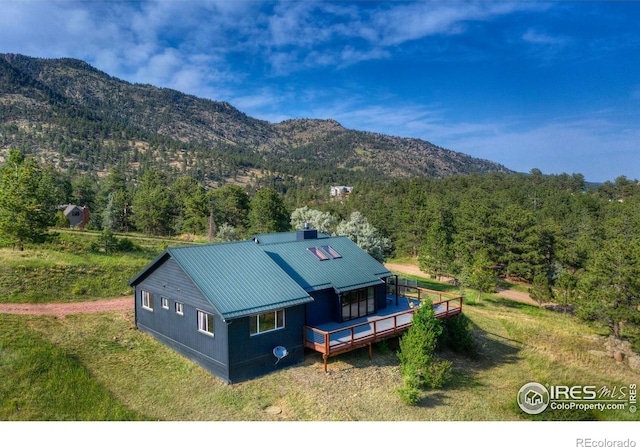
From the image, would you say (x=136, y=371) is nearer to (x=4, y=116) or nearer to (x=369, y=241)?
(x=369, y=241)

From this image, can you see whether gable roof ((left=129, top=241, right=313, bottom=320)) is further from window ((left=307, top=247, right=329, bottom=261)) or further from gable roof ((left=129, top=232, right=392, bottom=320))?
window ((left=307, top=247, right=329, bottom=261))

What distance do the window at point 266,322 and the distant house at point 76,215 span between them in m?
48.8

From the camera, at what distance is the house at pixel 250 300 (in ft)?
48.7

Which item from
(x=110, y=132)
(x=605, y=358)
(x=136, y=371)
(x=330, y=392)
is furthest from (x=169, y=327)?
(x=110, y=132)

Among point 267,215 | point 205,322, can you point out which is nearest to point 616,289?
point 205,322

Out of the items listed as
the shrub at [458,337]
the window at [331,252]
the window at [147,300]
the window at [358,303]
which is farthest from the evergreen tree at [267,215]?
the shrub at [458,337]

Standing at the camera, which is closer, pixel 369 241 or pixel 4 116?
pixel 369 241

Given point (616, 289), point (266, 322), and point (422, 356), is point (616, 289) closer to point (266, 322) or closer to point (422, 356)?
point (422, 356)

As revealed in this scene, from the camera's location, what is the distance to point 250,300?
15.2 metres

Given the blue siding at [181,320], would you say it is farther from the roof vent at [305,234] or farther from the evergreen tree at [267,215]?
the evergreen tree at [267,215]

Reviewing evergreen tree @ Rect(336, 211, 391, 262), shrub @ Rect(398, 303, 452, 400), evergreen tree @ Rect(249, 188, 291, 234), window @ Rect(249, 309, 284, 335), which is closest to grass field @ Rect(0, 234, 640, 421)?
shrub @ Rect(398, 303, 452, 400)

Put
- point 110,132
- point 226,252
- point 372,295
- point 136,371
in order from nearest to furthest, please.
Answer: point 136,371 < point 226,252 < point 372,295 < point 110,132
